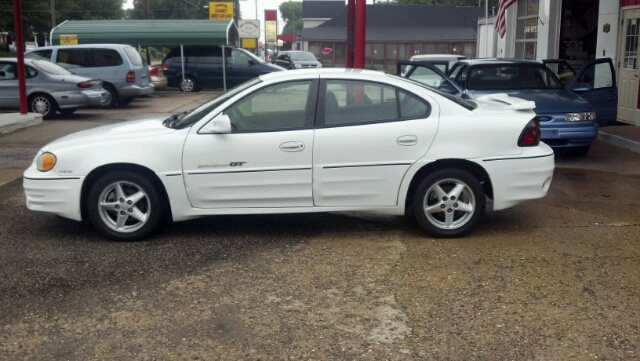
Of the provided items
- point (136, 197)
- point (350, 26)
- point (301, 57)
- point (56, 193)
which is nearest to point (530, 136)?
point (136, 197)

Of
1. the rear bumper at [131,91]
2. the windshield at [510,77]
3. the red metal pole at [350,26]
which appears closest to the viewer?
the windshield at [510,77]

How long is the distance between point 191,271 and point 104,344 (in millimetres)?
1404

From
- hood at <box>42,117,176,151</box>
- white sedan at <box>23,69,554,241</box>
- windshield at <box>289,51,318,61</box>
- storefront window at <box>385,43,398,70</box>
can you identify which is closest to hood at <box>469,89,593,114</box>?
white sedan at <box>23,69,554,241</box>

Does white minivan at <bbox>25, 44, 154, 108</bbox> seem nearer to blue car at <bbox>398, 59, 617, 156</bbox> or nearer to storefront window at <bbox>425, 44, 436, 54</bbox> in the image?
blue car at <bbox>398, 59, 617, 156</bbox>

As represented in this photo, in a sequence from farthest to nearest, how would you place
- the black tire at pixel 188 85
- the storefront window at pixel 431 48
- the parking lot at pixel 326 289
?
the storefront window at pixel 431 48, the black tire at pixel 188 85, the parking lot at pixel 326 289

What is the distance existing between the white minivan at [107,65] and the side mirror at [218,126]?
616 inches

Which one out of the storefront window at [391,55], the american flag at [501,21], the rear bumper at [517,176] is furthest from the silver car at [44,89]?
the storefront window at [391,55]

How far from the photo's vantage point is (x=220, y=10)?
44750mm

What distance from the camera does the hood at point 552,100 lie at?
11227 millimetres

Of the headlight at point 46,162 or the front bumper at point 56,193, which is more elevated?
the headlight at point 46,162

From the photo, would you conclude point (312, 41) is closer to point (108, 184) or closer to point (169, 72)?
point (169, 72)

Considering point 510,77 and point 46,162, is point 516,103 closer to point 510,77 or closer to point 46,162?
point 46,162

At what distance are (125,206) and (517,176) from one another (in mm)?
3330

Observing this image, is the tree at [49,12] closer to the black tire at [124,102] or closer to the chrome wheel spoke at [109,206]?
the black tire at [124,102]
